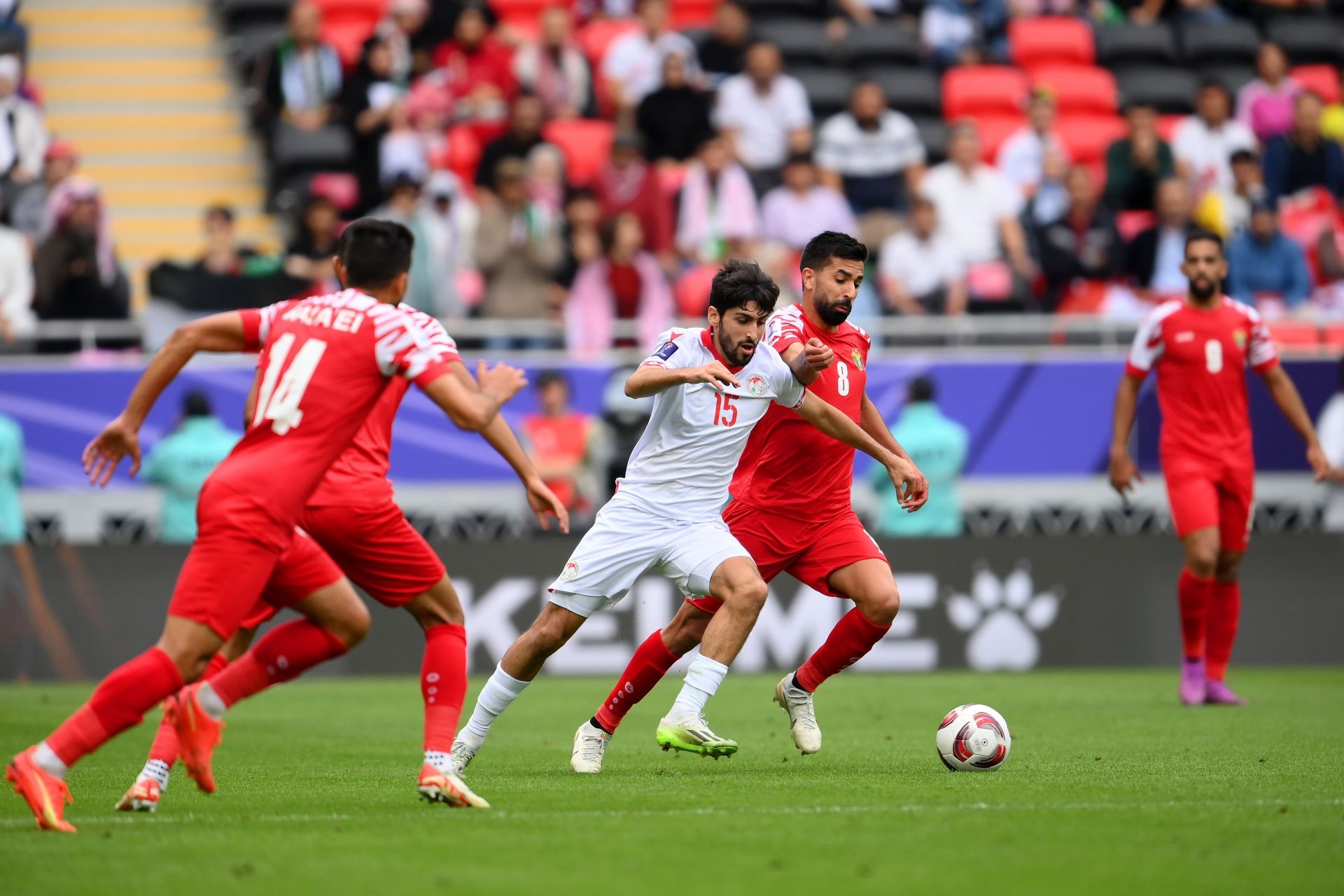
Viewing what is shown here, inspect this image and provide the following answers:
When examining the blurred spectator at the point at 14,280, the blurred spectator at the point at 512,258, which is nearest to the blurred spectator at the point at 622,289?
the blurred spectator at the point at 512,258

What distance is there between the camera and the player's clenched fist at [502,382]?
21.8ft

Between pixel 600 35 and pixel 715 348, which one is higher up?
pixel 600 35

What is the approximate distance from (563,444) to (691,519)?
7.82 metres

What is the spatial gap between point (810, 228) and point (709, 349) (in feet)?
32.2

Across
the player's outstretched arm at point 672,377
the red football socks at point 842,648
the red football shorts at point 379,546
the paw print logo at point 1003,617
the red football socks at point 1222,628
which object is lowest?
the paw print logo at point 1003,617

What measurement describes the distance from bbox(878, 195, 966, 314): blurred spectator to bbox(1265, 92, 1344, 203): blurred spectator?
15.0 ft

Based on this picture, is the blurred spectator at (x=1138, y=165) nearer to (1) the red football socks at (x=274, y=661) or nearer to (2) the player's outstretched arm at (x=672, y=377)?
(2) the player's outstretched arm at (x=672, y=377)

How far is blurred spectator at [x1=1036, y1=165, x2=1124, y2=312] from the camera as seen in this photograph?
60.1ft

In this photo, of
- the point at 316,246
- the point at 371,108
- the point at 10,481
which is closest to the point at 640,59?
the point at 371,108

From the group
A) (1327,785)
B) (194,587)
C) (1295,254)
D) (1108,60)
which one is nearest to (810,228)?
(1295,254)

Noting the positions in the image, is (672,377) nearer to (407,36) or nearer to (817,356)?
(817,356)

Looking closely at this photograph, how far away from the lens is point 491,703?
27.7 feet

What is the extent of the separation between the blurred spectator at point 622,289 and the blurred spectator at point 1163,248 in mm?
4878

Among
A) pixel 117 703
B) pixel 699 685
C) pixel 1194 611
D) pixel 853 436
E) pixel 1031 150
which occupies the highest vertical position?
pixel 1031 150
